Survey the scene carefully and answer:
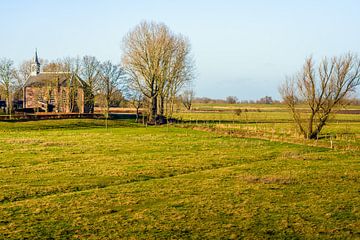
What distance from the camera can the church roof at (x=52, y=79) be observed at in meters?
78.2

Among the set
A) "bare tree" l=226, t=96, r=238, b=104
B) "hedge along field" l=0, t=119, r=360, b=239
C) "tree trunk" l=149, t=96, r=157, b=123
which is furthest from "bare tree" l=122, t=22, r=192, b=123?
"bare tree" l=226, t=96, r=238, b=104

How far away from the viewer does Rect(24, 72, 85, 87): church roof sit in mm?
78250

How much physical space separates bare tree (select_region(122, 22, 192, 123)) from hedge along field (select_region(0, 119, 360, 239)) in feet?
120

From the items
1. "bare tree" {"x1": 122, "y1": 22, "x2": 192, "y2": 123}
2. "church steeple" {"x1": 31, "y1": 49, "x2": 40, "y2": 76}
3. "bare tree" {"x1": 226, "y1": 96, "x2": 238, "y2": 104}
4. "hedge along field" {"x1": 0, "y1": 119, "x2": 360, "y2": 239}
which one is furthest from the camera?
"bare tree" {"x1": 226, "y1": 96, "x2": 238, "y2": 104}

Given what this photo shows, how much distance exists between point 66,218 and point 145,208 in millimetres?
2368

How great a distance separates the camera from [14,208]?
12.9 meters

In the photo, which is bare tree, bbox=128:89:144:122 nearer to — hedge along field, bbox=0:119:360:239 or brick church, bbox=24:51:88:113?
brick church, bbox=24:51:88:113

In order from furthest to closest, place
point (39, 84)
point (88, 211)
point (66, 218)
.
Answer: point (39, 84), point (88, 211), point (66, 218)

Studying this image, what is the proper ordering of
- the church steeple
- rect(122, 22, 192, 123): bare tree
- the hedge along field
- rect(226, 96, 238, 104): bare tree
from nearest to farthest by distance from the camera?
the hedge along field → rect(122, 22, 192, 123): bare tree → the church steeple → rect(226, 96, 238, 104): bare tree

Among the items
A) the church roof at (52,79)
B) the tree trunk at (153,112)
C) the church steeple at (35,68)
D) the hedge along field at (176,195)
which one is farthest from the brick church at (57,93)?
the hedge along field at (176,195)

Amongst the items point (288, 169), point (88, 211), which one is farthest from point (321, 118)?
point (88, 211)

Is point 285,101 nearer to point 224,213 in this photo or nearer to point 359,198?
point 359,198

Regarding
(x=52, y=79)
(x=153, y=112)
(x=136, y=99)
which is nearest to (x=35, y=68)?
(x=52, y=79)

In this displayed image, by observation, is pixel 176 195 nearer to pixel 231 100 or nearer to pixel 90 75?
pixel 90 75
